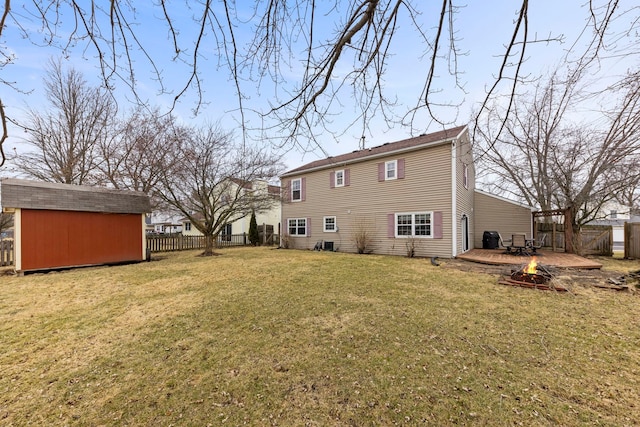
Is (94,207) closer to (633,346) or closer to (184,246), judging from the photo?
(184,246)

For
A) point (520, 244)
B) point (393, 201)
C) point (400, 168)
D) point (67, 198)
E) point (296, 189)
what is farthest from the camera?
point (296, 189)

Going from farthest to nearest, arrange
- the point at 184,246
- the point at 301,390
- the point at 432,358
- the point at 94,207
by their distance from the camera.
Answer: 1. the point at 184,246
2. the point at 94,207
3. the point at 432,358
4. the point at 301,390

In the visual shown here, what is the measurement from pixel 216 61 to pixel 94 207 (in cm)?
1100

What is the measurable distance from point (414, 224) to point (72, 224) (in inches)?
559

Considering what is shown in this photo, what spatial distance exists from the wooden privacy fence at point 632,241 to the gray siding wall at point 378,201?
26.8 feet

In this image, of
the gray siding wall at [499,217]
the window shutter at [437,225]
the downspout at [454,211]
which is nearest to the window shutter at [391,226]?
the window shutter at [437,225]

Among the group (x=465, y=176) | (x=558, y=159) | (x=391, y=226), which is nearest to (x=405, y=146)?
(x=465, y=176)

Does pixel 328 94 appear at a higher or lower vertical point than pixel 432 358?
higher

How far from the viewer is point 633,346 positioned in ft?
10.5

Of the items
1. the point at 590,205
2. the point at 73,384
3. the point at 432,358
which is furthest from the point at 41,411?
the point at 590,205

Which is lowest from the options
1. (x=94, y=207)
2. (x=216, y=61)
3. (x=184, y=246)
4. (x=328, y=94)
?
(x=184, y=246)

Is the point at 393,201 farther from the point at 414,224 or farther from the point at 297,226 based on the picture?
the point at 297,226

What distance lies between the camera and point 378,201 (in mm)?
13133

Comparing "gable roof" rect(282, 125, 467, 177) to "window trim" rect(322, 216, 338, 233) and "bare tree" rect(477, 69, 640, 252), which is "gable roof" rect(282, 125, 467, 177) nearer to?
"bare tree" rect(477, 69, 640, 252)
